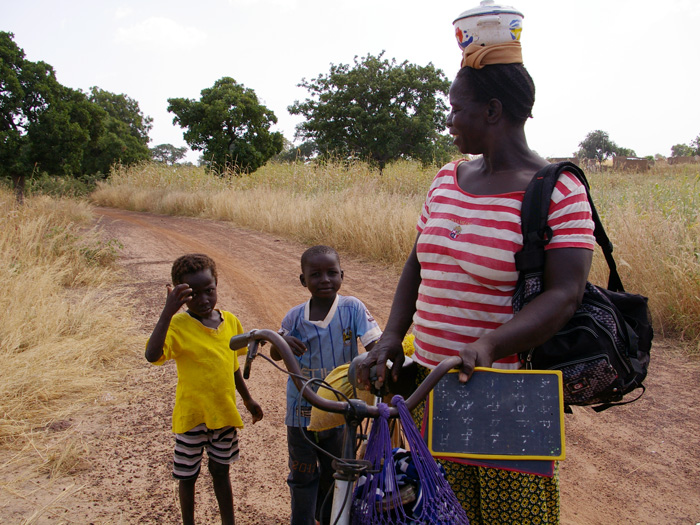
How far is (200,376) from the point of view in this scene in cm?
255

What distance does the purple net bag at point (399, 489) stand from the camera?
1259 millimetres

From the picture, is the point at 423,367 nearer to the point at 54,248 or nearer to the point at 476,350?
the point at 476,350

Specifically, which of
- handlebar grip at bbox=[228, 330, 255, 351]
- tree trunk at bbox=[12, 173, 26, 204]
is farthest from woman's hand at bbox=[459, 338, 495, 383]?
tree trunk at bbox=[12, 173, 26, 204]

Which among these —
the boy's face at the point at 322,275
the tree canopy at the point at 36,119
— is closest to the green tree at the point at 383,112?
the tree canopy at the point at 36,119

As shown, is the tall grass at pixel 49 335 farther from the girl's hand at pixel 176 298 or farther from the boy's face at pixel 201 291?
the girl's hand at pixel 176 298

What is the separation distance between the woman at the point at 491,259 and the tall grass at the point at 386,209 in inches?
161

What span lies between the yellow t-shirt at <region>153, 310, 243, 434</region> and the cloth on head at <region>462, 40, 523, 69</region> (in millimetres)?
1654

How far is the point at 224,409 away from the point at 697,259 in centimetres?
450

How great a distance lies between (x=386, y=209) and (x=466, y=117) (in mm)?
7704

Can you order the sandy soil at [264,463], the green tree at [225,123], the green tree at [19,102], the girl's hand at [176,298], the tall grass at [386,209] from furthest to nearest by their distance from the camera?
1. the green tree at [225,123]
2. the green tree at [19,102]
3. the tall grass at [386,209]
4. the sandy soil at [264,463]
5. the girl's hand at [176,298]

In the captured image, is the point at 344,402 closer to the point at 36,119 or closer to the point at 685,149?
the point at 36,119

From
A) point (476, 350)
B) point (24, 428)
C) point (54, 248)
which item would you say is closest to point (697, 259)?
point (476, 350)

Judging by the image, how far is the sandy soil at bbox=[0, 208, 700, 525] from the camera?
111 inches

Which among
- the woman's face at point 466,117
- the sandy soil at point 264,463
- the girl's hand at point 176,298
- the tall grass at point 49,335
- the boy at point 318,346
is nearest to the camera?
the woman's face at point 466,117
